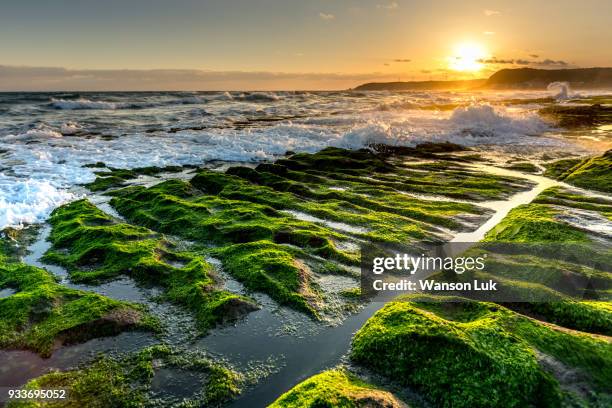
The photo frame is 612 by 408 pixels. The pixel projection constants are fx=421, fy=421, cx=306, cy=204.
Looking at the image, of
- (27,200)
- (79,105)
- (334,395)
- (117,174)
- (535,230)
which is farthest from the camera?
(79,105)

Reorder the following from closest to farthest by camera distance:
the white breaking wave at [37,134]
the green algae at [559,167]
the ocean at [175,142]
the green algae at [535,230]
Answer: the green algae at [535,230]
the ocean at [175,142]
the green algae at [559,167]
the white breaking wave at [37,134]

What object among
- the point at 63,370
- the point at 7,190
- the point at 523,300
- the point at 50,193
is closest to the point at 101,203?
the point at 50,193

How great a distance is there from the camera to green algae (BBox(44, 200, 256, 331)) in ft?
25.1

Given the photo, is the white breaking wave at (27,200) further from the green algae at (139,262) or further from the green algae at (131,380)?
the green algae at (131,380)

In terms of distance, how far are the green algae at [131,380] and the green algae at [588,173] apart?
601 inches

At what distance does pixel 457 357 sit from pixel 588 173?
15.2 m

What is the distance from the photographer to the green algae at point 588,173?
1570 cm

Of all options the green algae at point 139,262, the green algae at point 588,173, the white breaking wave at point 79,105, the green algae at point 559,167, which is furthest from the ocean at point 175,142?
the white breaking wave at point 79,105

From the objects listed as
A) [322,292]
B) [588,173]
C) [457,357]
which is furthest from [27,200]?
[588,173]

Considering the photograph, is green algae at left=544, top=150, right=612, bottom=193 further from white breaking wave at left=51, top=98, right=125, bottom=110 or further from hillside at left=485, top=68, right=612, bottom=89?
hillside at left=485, top=68, right=612, bottom=89

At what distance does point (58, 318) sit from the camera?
7.17 m

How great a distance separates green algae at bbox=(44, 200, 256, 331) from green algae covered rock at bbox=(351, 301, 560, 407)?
2627mm

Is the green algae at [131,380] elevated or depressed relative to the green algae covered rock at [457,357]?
depressed

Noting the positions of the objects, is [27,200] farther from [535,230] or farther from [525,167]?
[525,167]
